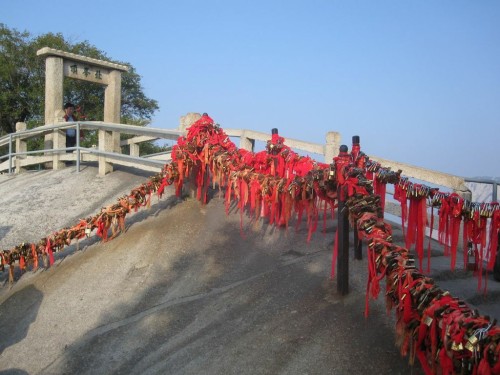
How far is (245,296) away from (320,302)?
79 cm

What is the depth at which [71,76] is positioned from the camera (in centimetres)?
1166

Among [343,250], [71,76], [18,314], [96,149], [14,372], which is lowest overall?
[14,372]

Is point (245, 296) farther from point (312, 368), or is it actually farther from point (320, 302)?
point (312, 368)

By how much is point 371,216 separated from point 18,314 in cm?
417

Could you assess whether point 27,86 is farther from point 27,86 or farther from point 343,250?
point 343,250

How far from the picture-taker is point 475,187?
20.6 feet

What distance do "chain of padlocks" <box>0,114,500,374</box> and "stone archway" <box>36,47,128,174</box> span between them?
5.37 meters

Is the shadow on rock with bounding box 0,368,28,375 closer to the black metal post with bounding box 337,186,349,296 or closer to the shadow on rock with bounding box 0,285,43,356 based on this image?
the shadow on rock with bounding box 0,285,43,356

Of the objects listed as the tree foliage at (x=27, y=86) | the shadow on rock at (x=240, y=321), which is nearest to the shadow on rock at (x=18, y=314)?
the shadow on rock at (x=240, y=321)

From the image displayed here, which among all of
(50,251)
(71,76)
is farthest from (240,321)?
(71,76)

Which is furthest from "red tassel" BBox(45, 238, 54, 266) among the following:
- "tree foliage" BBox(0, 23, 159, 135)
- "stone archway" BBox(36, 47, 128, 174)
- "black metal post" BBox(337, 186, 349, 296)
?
"tree foliage" BBox(0, 23, 159, 135)

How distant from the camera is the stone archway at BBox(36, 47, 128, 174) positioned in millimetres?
11203

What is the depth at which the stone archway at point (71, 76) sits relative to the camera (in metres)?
11.2

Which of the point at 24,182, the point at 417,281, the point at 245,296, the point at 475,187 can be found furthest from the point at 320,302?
the point at 24,182
